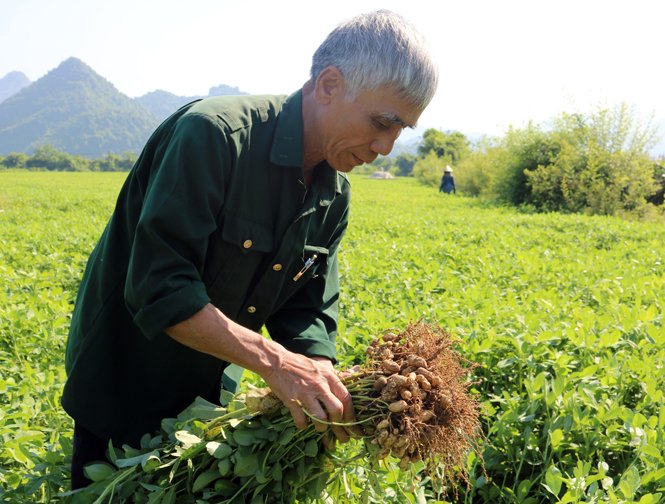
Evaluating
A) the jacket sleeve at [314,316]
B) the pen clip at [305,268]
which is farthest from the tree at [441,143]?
the pen clip at [305,268]

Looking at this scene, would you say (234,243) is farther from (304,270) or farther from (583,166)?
(583,166)

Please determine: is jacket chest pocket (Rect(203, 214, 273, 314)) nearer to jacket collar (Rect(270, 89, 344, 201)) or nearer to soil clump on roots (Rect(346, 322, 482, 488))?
jacket collar (Rect(270, 89, 344, 201))

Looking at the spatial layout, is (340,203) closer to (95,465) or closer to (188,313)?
(188,313)

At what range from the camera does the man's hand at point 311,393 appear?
4.74 feet

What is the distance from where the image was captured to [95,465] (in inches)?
62.8

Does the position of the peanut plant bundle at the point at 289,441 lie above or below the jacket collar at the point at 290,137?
below

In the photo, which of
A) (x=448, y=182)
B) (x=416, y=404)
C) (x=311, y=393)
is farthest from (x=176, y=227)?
(x=448, y=182)

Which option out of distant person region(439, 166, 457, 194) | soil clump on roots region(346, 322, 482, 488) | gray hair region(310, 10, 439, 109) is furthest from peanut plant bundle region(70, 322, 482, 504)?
distant person region(439, 166, 457, 194)

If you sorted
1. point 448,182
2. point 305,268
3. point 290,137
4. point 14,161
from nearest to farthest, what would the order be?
point 290,137
point 305,268
point 448,182
point 14,161

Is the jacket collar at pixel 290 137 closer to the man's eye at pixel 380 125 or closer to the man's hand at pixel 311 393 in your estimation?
the man's eye at pixel 380 125

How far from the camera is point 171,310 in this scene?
1324 mm

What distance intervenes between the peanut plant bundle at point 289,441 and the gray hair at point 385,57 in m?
0.88

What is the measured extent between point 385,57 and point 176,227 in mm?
852

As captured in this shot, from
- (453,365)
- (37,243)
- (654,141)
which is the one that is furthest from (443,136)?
(453,365)
